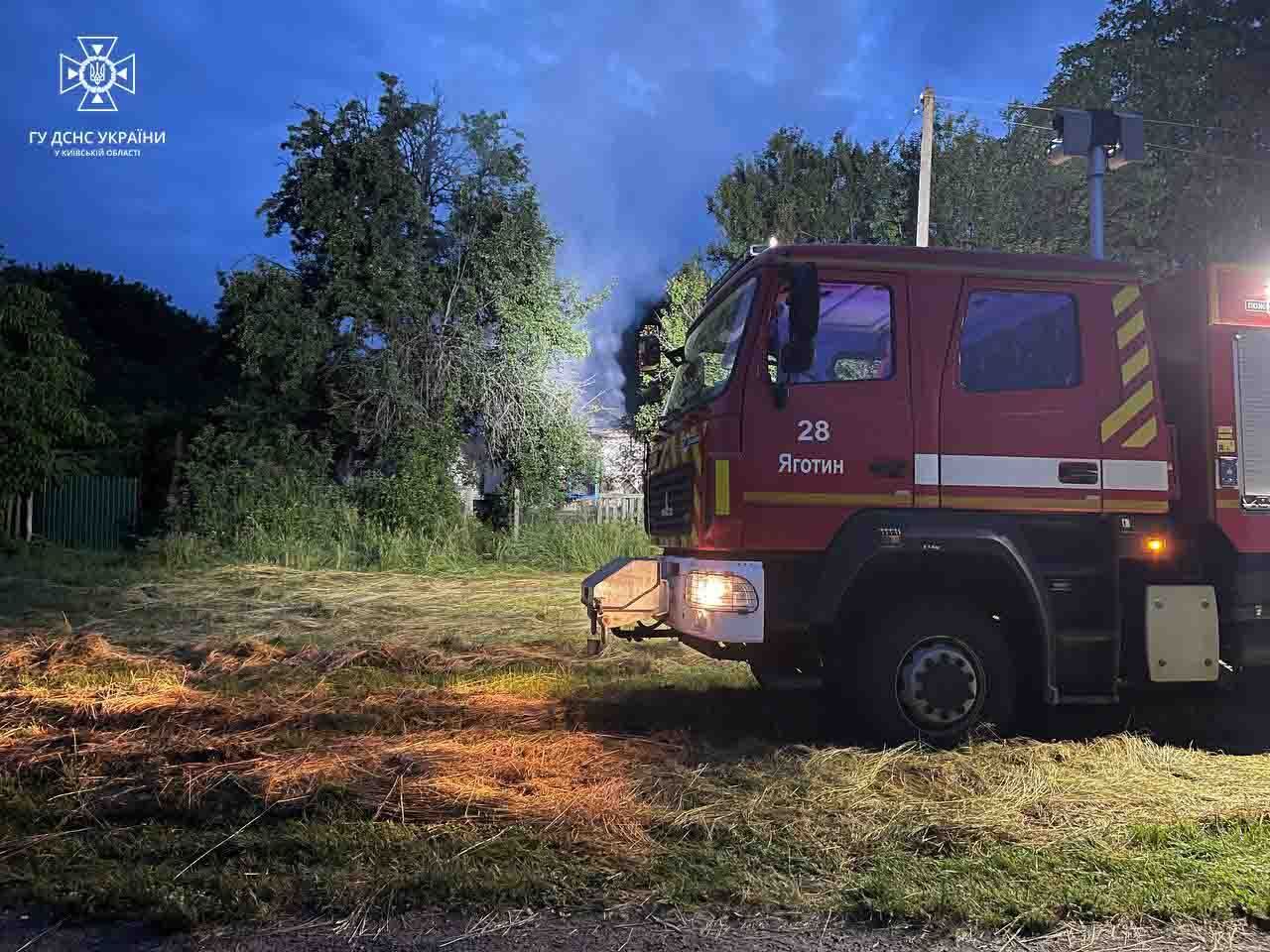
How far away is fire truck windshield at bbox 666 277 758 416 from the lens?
5.58m

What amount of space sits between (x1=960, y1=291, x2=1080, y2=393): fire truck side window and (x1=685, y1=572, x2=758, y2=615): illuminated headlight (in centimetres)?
172

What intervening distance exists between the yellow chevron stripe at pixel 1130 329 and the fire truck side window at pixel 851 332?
4.38ft

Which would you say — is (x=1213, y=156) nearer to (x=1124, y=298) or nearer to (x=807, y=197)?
(x=807, y=197)

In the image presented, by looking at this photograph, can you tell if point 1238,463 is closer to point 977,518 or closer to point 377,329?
point 977,518

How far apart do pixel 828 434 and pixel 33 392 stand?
55.8 feet

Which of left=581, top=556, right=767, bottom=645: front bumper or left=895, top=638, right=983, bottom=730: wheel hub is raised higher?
left=581, top=556, right=767, bottom=645: front bumper

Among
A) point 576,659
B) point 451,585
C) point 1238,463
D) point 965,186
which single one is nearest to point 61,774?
point 576,659

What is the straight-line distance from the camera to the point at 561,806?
13.8 feet

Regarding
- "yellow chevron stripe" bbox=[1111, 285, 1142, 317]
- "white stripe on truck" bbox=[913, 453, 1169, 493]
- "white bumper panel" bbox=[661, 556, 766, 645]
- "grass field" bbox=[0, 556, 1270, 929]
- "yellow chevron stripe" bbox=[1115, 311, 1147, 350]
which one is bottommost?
"grass field" bbox=[0, 556, 1270, 929]

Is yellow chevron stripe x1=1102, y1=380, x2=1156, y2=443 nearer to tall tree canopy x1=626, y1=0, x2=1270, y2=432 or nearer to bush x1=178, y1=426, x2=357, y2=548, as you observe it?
tall tree canopy x1=626, y1=0, x2=1270, y2=432

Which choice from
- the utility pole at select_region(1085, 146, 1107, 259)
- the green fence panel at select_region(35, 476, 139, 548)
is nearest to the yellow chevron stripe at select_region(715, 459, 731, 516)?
the utility pole at select_region(1085, 146, 1107, 259)

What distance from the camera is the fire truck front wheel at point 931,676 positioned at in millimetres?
5246

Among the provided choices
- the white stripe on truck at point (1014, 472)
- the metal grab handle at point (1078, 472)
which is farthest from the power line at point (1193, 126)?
the metal grab handle at point (1078, 472)

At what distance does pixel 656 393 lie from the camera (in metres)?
27.0
